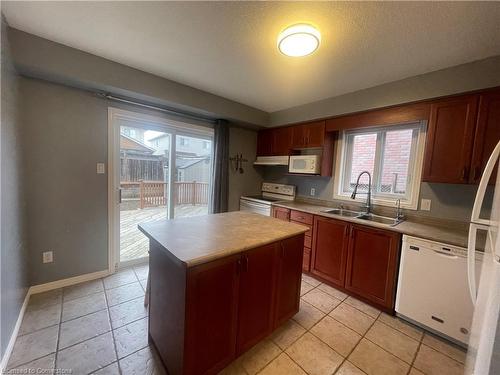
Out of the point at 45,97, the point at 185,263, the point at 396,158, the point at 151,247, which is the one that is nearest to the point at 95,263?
the point at 151,247

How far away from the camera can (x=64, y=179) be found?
7.20 feet

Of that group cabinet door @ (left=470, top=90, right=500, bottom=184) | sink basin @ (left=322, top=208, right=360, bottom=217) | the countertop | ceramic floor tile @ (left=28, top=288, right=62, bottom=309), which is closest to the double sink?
sink basin @ (left=322, top=208, right=360, bottom=217)

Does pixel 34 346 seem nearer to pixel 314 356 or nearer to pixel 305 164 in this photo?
pixel 314 356

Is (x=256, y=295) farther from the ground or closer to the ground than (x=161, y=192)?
closer to the ground

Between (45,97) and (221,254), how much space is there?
2451 millimetres

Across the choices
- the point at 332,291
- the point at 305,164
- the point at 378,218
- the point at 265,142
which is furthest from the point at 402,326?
the point at 265,142

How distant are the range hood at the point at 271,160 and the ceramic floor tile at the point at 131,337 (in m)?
2.79

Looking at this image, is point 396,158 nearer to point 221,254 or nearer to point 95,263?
point 221,254

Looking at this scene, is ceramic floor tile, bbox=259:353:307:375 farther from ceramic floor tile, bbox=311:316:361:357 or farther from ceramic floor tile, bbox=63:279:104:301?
ceramic floor tile, bbox=63:279:104:301

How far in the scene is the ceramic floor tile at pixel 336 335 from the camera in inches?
64.6

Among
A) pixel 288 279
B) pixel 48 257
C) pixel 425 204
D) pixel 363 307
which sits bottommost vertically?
pixel 363 307

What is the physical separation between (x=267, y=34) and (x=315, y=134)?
70.9 inches

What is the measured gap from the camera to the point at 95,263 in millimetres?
2457

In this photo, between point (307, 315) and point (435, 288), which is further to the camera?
point (307, 315)
